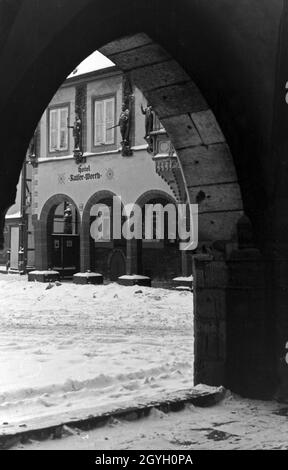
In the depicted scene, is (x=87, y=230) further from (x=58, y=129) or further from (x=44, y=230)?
(x=58, y=129)

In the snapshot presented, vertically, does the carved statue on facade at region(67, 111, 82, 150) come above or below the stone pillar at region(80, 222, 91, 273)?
above

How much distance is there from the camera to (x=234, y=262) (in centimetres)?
590

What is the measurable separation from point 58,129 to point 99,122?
1.99 m

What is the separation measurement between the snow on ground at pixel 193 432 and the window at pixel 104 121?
1571 cm

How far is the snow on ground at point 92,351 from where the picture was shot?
19.7 feet

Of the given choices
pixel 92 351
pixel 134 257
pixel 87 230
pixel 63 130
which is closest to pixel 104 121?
pixel 63 130

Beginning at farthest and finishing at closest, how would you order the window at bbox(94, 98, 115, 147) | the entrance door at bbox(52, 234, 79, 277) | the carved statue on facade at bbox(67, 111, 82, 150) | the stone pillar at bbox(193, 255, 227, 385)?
the entrance door at bbox(52, 234, 79, 277)
the carved statue on facade at bbox(67, 111, 82, 150)
the window at bbox(94, 98, 115, 147)
the stone pillar at bbox(193, 255, 227, 385)

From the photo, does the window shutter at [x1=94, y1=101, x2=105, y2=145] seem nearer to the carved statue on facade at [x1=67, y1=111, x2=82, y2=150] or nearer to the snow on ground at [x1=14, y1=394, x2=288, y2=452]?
the carved statue on facade at [x1=67, y1=111, x2=82, y2=150]

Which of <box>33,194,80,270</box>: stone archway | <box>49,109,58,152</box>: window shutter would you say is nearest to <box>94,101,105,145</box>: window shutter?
<box>49,109,58,152</box>: window shutter

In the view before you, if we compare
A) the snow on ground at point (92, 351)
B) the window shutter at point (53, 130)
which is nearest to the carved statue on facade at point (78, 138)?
the window shutter at point (53, 130)

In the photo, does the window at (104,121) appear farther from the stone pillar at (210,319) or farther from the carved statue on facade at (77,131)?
the stone pillar at (210,319)

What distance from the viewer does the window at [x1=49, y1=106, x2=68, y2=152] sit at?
856 inches

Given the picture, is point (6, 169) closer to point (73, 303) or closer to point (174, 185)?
point (73, 303)

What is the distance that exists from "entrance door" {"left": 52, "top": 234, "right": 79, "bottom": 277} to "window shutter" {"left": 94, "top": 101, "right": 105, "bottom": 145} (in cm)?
397
